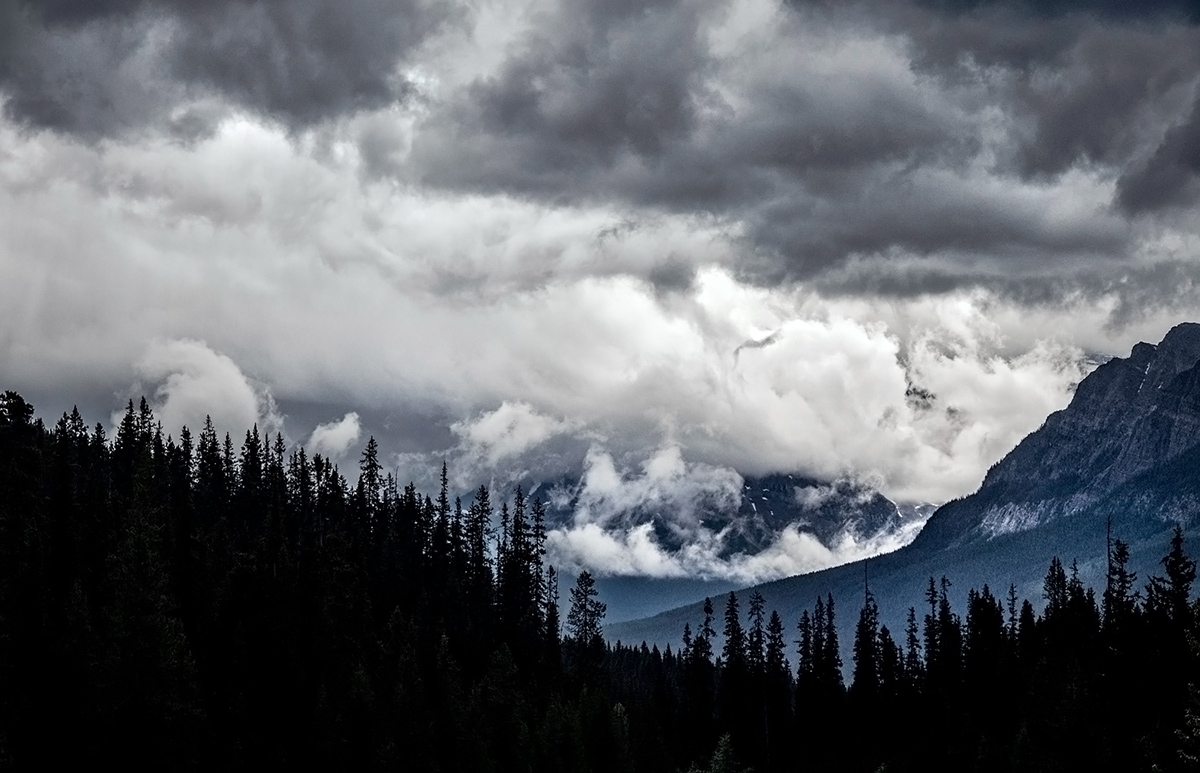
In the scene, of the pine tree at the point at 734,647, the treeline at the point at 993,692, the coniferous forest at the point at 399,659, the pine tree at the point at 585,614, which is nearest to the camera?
the coniferous forest at the point at 399,659

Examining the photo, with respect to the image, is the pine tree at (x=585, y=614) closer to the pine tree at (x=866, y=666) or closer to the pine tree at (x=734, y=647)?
the pine tree at (x=734, y=647)

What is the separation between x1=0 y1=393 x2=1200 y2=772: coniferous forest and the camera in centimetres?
7281

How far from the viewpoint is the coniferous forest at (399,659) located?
72812 millimetres

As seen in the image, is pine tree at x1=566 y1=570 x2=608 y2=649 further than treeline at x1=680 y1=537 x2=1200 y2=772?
Yes

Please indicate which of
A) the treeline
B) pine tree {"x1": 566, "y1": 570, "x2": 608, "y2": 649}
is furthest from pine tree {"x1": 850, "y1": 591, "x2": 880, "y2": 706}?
pine tree {"x1": 566, "y1": 570, "x2": 608, "y2": 649}

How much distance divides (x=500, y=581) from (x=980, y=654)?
220ft

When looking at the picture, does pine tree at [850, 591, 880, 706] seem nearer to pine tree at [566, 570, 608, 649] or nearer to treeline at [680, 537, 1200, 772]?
treeline at [680, 537, 1200, 772]

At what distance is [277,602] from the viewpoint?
109m

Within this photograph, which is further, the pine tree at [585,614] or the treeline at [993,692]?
the pine tree at [585,614]

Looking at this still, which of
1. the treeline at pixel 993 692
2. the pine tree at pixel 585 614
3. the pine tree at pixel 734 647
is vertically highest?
the pine tree at pixel 585 614

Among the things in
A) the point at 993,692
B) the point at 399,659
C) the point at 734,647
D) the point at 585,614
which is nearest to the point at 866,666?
the point at 734,647

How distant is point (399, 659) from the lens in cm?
10912

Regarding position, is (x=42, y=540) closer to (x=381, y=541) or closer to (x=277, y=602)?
(x=277, y=602)

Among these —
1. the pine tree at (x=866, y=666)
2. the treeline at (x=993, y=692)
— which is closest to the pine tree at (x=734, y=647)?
the treeline at (x=993, y=692)
